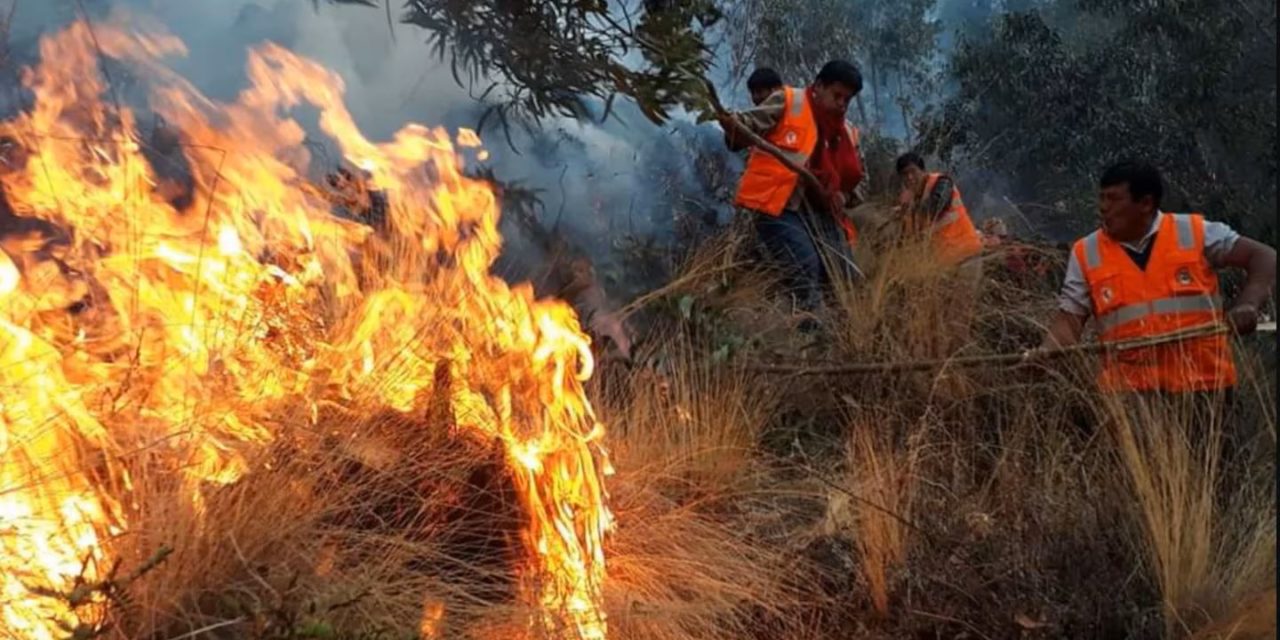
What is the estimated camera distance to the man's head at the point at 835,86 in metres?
6.58

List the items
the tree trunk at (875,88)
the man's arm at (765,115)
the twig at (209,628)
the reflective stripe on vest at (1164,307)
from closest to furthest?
the twig at (209,628)
the reflective stripe on vest at (1164,307)
the man's arm at (765,115)
the tree trunk at (875,88)

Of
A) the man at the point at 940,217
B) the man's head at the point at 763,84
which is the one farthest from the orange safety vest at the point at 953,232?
the man's head at the point at 763,84

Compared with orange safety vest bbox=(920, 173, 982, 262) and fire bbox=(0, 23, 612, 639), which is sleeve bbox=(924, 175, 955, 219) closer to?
orange safety vest bbox=(920, 173, 982, 262)

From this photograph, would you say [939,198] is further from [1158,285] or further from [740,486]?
[740,486]

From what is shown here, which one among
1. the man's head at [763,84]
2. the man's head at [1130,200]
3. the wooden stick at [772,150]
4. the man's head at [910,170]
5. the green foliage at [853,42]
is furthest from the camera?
the green foliage at [853,42]

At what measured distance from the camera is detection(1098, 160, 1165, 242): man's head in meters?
4.56

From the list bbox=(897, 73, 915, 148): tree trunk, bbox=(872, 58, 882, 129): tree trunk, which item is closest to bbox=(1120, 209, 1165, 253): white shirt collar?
bbox=(897, 73, 915, 148): tree trunk

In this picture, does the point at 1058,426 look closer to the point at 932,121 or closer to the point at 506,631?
the point at 506,631

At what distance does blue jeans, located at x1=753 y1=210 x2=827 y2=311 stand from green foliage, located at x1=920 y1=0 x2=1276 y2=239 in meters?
4.10

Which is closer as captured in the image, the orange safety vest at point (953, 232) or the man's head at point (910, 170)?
the orange safety vest at point (953, 232)

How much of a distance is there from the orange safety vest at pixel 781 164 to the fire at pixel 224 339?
227cm

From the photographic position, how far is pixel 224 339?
3385mm

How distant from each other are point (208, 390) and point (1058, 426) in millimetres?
2955

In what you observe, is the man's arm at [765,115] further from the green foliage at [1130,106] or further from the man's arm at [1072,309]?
the green foliage at [1130,106]
